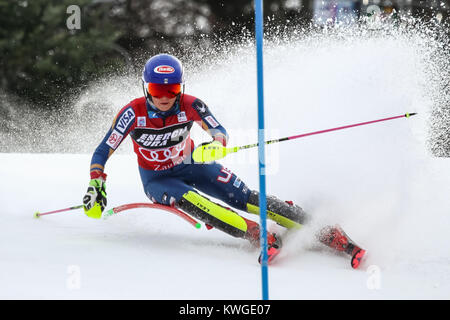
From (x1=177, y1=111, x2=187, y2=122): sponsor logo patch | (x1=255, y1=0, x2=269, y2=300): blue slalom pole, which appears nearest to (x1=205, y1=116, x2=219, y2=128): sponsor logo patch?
(x1=177, y1=111, x2=187, y2=122): sponsor logo patch

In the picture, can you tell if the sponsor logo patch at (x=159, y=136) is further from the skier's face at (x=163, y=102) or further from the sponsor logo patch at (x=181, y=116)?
the skier's face at (x=163, y=102)

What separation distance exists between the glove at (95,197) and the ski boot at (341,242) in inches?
56.4

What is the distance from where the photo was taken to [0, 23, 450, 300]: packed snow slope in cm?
296

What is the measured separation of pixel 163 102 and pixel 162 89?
0.10m

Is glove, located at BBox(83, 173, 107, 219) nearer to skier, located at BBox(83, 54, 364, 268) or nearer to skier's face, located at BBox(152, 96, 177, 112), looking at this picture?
skier, located at BBox(83, 54, 364, 268)

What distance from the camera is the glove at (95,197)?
12.4ft

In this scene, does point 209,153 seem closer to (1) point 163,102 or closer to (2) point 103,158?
(1) point 163,102

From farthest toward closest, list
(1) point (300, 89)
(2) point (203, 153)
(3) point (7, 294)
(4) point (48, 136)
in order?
(4) point (48, 136), (1) point (300, 89), (2) point (203, 153), (3) point (7, 294)

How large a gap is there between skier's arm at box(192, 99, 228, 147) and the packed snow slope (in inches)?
28.2

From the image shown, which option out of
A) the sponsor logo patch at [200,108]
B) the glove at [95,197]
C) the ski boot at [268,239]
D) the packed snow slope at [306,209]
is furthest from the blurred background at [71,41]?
the ski boot at [268,239]
